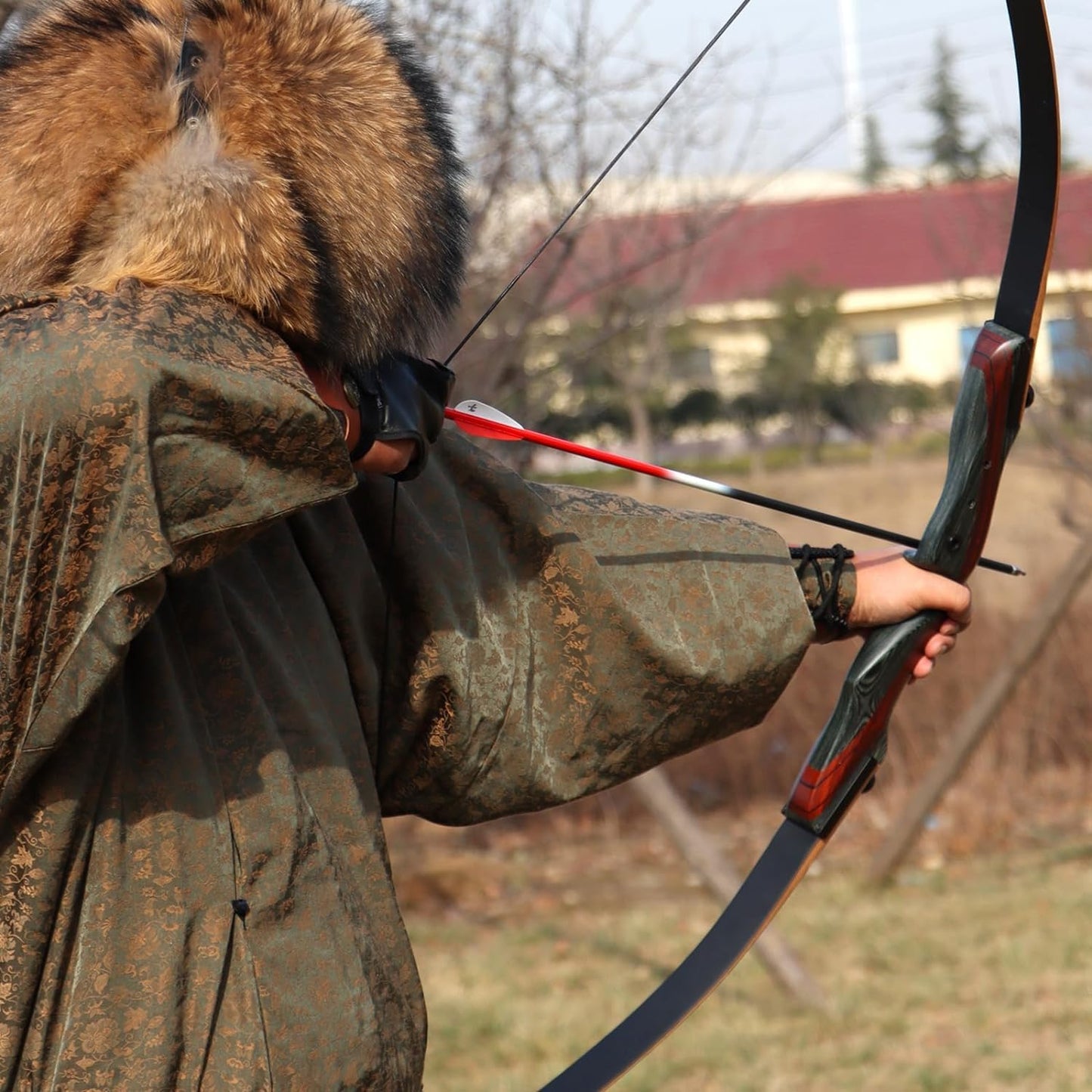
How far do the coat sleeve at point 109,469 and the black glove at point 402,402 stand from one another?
12cm

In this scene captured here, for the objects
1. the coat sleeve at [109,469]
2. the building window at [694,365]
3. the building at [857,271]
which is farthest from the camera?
the building window at [694,365]

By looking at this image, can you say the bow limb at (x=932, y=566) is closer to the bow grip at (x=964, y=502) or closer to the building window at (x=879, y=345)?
the bow grip at (x=964, y=502)

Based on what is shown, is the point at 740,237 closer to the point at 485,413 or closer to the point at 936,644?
the point at 936,644

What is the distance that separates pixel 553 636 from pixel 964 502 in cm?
45

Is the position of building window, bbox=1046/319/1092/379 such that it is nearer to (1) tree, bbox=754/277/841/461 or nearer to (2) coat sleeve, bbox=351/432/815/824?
(2) coat sleeve, bbox=351/432/815/824

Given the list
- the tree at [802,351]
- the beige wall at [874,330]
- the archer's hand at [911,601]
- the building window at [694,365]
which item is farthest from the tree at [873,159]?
the building window at [694,365]

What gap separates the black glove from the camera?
1.14 metres

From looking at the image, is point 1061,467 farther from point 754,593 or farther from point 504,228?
point 754,593

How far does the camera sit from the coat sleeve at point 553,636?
54.2 inches

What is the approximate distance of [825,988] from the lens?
12.0 ft

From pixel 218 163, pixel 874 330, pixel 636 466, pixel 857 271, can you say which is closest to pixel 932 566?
pixel 636 466

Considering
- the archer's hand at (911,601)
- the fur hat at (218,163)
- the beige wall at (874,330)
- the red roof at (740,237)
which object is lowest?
the beige wall at (874,330)

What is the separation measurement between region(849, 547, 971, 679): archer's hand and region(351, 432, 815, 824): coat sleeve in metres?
0.07

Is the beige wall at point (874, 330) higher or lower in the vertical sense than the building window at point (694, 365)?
higher
